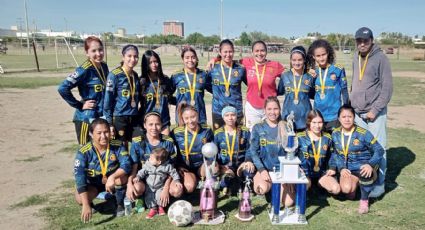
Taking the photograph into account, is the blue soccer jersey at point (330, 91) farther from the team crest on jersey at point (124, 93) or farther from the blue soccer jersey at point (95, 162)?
the blue soccer jersey at point (95, 162)

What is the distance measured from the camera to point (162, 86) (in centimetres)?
547

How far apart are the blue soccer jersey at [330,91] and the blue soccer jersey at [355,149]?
32 centimetres

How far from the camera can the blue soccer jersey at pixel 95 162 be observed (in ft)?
14.9

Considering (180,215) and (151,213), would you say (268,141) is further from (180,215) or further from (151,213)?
(151,213)

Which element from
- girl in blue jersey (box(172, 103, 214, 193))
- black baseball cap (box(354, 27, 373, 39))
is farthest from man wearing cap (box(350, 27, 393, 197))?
girl in blue jersey (box(172, 103, 214, 193))

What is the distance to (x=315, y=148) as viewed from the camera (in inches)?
200

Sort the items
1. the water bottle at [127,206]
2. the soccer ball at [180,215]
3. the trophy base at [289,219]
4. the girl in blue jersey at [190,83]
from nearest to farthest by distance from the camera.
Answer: the soccer ball at [180,215]
the trophy base at [289,219]
the water bottle at [127,206]
the girl in blue jersey at [190,83]

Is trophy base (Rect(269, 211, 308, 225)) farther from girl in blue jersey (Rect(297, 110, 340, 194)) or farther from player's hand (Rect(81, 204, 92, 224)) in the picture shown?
player's hand (Rect(81, 204, 92, 224))

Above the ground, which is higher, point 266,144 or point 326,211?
point 266,144

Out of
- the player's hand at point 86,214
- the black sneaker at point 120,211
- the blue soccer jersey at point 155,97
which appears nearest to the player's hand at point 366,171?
the blue soccer jersey at point 155,97

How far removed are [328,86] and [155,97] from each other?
255 centimetres

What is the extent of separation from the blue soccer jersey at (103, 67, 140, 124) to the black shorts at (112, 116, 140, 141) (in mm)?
76

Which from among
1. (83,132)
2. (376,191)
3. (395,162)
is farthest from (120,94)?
(395,162)

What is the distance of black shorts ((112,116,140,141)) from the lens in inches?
204
